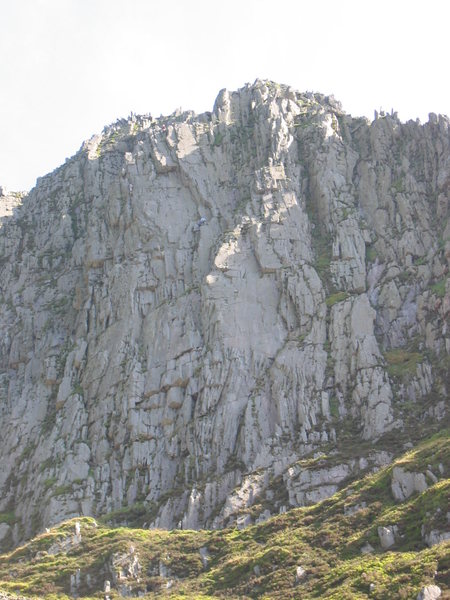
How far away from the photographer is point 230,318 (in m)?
89.8

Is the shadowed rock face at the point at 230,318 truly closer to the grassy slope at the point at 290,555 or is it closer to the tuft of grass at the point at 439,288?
the tuft of grass at the point at 439,288

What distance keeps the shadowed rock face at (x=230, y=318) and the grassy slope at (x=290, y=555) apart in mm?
6913

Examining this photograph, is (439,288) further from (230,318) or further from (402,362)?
(230,318)

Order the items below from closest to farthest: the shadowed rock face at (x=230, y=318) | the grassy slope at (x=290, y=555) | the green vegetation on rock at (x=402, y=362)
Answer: the grassy slope at (x=290, y=555) < the shadowed rock face at (x=230, y=318) < the green vegetation on rock at (x=402, y=362)

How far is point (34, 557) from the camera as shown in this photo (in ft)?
218

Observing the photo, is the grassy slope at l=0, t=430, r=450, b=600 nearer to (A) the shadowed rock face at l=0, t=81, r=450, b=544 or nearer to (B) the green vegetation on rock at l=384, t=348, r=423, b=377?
(A) the shadowed rock face at l=0, t=81, r=450, b=544

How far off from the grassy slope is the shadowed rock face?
6.91m

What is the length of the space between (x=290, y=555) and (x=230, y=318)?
40.1 metres

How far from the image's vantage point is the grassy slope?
43.8m

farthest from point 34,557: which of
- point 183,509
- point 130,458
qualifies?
point 130,458

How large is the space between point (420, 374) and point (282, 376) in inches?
552

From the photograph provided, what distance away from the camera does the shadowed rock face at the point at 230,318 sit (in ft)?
259

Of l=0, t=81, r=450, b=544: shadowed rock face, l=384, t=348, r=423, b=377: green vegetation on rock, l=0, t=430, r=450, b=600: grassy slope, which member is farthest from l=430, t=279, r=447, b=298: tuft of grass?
l=0, t=430, r=450, b=600: grassy slope

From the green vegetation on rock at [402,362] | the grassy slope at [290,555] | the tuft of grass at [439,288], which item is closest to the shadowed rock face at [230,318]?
the tuft of grass at [439,288]
